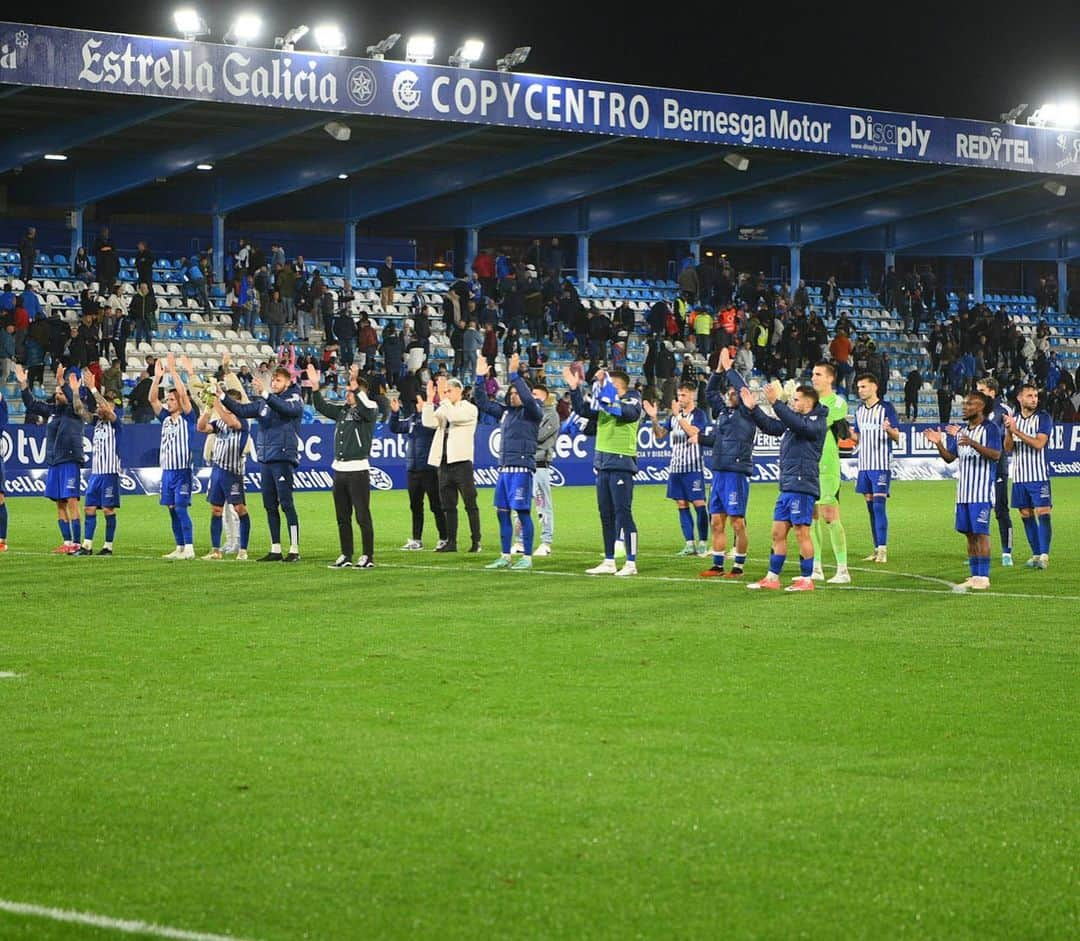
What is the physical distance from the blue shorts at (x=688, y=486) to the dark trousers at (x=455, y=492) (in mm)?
2347

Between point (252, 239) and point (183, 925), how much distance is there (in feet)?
138

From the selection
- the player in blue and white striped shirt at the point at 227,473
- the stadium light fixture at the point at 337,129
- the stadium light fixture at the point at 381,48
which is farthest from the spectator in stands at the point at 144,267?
the player in blue and white striped shirt at the point at 227,473

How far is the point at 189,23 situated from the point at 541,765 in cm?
2954

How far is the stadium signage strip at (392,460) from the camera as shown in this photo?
103 feet

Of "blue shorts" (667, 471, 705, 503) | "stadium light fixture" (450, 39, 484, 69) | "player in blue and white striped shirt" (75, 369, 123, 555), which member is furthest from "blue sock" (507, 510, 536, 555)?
"stadium light fixture" (450, 39, 484, 69)

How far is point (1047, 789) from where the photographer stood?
7641mm

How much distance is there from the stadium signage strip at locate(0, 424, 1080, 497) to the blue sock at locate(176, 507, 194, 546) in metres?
8.44

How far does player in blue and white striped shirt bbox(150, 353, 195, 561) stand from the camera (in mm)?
19266

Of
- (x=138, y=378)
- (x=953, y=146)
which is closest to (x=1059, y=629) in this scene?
(x=138, y=378)

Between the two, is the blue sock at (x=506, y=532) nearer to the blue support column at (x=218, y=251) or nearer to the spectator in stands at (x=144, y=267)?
the spectator in stands at (x=144, y=267)

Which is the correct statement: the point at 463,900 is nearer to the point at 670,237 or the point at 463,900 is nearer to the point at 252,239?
the point at 252,239

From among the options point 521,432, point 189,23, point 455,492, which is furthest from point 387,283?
point 521,432

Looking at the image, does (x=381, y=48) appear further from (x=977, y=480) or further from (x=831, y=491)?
(x=977, y=480)

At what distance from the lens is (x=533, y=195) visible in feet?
157
